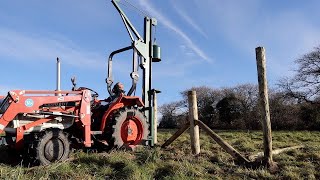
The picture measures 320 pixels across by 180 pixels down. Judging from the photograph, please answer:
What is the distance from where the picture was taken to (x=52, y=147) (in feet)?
24.7

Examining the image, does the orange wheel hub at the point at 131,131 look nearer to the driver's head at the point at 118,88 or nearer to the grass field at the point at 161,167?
the grass field at the point at 161,167

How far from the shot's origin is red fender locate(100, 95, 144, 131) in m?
8.97

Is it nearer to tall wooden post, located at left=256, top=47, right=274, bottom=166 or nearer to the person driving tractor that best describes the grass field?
tall wooden post, located at left=256, top=47, right=274, bottom=166

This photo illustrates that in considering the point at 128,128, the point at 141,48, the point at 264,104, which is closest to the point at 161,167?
the point at 128,128

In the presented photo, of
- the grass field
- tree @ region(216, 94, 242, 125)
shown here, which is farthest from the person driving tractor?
tree @ region(216, 94, 242, 125)

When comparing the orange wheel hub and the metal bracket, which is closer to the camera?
the orange wheel hub

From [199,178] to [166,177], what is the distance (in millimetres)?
603

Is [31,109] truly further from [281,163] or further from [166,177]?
[281,163]

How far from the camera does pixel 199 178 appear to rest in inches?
278

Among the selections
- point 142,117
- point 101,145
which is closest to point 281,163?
point 142,117

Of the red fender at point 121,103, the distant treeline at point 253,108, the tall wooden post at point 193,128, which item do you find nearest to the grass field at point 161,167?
the tall wooden post at point 193,128

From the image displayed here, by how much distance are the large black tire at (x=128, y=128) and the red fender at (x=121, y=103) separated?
0.17 metres

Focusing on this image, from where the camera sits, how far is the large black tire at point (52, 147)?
729 cm

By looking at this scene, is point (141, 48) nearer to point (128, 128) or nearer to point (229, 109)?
point (128, 128)
